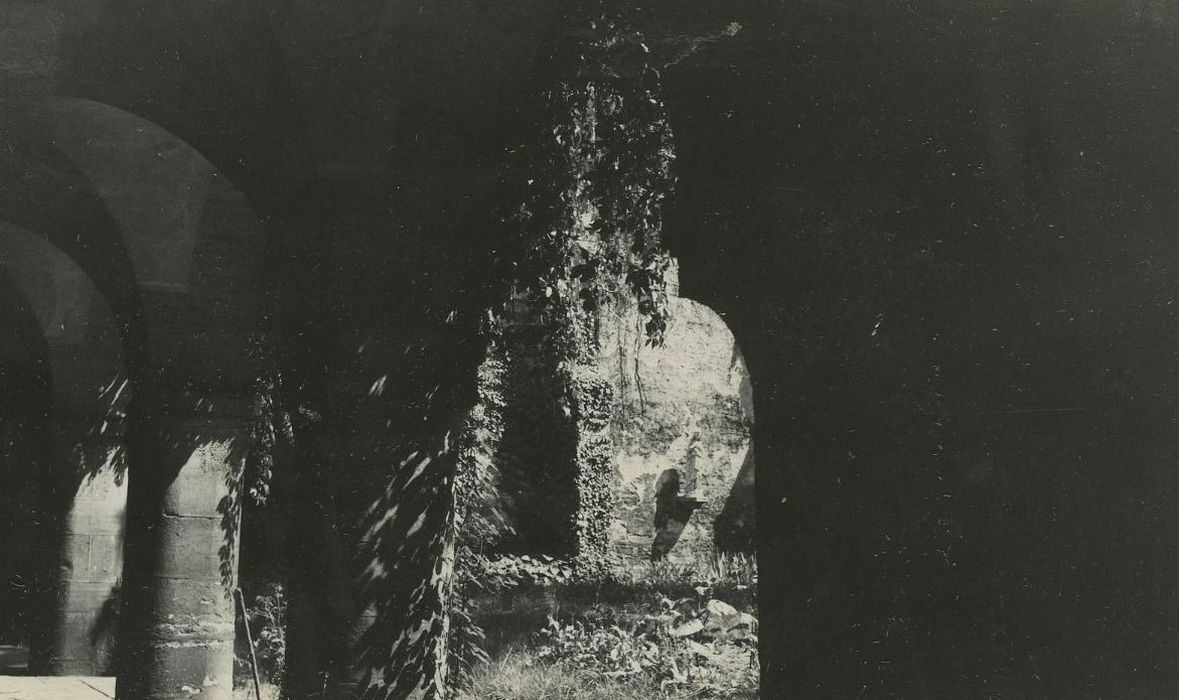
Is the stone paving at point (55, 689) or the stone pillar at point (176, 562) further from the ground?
the stone pillar at point (176, 562)

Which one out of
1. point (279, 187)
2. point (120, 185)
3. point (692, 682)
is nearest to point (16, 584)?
point (692, 682)

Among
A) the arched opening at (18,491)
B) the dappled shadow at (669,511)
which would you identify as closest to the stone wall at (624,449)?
the dappled shadow at (669,511)

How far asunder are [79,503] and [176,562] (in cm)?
258

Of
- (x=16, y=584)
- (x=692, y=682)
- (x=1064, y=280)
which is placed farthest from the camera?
(x=16, y=584)

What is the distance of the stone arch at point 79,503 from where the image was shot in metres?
7.81

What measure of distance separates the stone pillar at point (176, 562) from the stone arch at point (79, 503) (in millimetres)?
1795

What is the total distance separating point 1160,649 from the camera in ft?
13.5

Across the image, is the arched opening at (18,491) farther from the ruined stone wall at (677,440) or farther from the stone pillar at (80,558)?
the ruined stone wall at (677,440)

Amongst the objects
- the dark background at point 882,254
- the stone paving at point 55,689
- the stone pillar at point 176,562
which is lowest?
the stone paving at point 55,689

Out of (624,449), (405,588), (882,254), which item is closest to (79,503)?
(624,449)

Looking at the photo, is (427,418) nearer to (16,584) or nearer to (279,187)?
(279,187)

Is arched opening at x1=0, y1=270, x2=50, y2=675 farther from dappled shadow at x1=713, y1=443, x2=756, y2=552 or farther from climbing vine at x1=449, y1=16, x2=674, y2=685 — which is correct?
climbing vine at x1=449, y1=16, x2=674, y2=685

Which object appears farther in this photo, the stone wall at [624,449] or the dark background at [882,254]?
the stone wall at [624,449]

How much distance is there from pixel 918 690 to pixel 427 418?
8.13 feet
